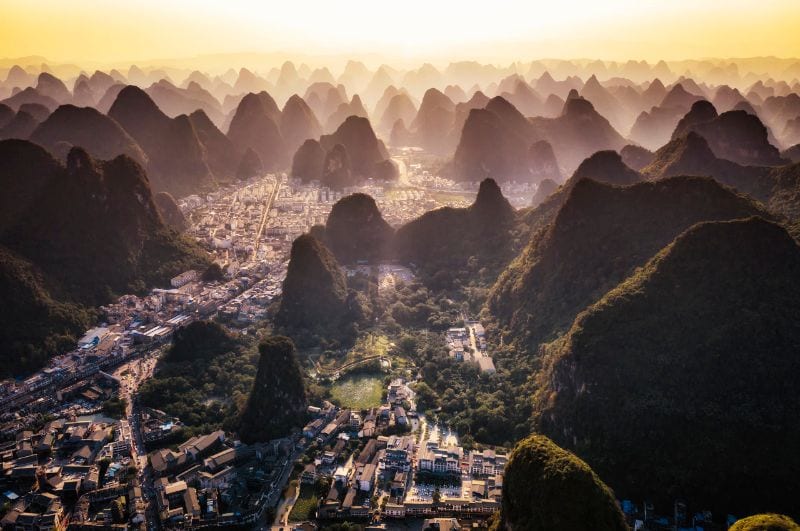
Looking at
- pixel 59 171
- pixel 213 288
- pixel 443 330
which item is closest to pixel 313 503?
pixel 443 330

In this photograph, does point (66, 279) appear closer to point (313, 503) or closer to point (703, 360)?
point (313, 503)

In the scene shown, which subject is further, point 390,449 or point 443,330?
point 443,330

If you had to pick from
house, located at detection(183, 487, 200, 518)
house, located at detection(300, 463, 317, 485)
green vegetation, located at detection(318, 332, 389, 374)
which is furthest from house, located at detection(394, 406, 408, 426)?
house, located at detection(183, 487, 200, 518)

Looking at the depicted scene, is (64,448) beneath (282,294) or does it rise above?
beneath

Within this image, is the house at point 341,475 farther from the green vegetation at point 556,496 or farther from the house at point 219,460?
the green vegetation at point 556,496

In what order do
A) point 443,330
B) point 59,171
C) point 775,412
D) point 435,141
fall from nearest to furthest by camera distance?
point 775,412, point 443,330, point 59,171, point 435,141

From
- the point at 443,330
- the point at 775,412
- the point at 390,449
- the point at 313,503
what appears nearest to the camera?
the point at 775,412
